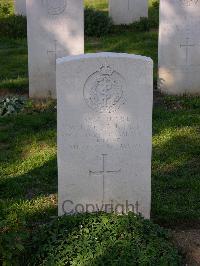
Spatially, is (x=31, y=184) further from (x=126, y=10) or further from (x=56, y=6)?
(x=126, y=10)

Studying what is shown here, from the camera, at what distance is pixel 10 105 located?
770cm

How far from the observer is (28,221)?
480 centimetres

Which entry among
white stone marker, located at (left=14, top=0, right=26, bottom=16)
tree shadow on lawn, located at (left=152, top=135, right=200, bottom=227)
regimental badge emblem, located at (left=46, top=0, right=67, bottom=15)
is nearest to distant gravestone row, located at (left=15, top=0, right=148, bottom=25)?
white stone marker, located at (left=14, top=0, right=26, bottom=16)

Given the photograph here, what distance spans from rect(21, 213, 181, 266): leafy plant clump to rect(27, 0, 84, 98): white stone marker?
418 centimetres

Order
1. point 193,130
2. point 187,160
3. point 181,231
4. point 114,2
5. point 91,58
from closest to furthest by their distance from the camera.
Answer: point 91,58, point 181,231, point 187,160, point 193,130, point 114,2

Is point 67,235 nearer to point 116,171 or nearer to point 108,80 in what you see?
point 116,171

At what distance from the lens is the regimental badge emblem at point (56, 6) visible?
7.87 metres

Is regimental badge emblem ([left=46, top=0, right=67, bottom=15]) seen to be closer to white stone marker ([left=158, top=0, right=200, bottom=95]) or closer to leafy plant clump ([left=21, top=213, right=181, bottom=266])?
white stone marker ([left=158, top=0, right=200, bottom=95])

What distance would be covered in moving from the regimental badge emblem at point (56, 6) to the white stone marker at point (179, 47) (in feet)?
4.14

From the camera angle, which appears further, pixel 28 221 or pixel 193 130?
pixel 193 130

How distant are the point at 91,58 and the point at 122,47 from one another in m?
6.90

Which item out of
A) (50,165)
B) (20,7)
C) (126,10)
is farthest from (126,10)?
(50,165)

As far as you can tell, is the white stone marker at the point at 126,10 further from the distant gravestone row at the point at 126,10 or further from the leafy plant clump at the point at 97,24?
the leafy plant clump at the point at 97,24

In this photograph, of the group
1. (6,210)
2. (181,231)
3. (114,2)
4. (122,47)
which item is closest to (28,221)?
(6,210)
